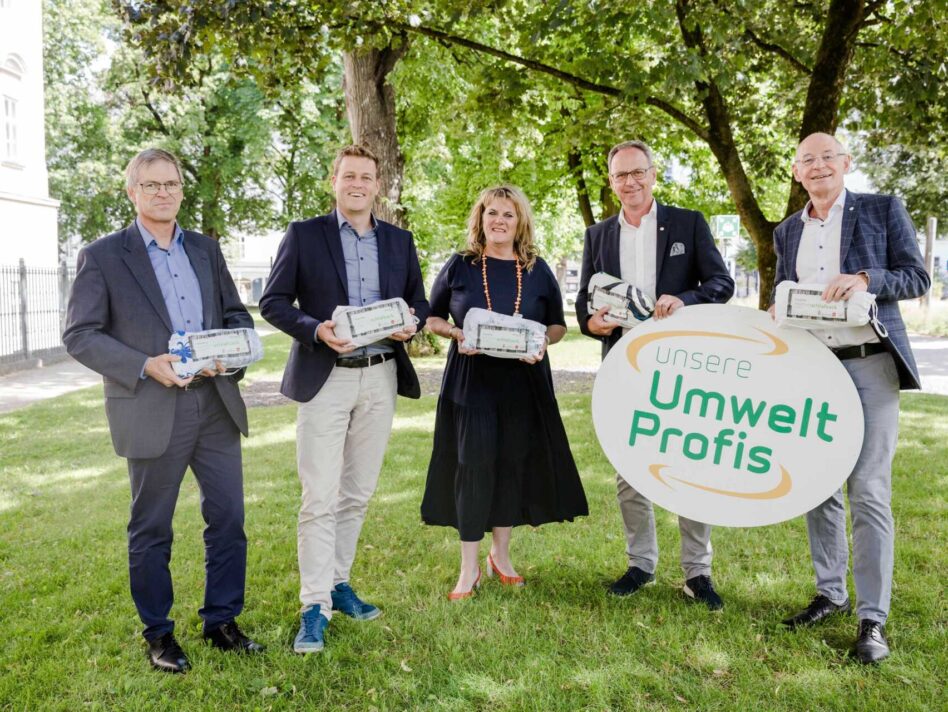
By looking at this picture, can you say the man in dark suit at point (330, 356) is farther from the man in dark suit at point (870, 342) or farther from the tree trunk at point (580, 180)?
the tree trunk at point (580, 180)

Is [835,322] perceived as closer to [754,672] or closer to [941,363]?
[754,672]

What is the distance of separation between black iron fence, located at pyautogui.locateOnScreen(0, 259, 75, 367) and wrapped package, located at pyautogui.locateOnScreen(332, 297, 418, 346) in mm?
14689

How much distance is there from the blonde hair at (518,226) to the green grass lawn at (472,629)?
6.19 ft

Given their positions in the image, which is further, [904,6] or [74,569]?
[904,6]

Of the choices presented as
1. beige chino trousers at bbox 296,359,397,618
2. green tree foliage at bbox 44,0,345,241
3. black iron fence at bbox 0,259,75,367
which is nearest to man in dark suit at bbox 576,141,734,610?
beige chino trousers at bbox 296,359,397,618

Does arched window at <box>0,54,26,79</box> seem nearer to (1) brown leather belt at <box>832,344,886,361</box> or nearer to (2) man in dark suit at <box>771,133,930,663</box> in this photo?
(2) man in dark suit at <box>771,133,930,663</box>

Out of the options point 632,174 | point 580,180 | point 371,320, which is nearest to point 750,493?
point 632,174

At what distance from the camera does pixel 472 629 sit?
3.86 m

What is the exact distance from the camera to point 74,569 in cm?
480

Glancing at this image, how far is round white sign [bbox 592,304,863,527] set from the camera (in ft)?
11.6

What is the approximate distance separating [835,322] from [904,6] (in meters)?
6.86

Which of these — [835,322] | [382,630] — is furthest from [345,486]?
[835,322]

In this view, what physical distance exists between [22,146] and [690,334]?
20435 mm

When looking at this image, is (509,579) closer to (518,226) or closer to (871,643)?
(871,643)
